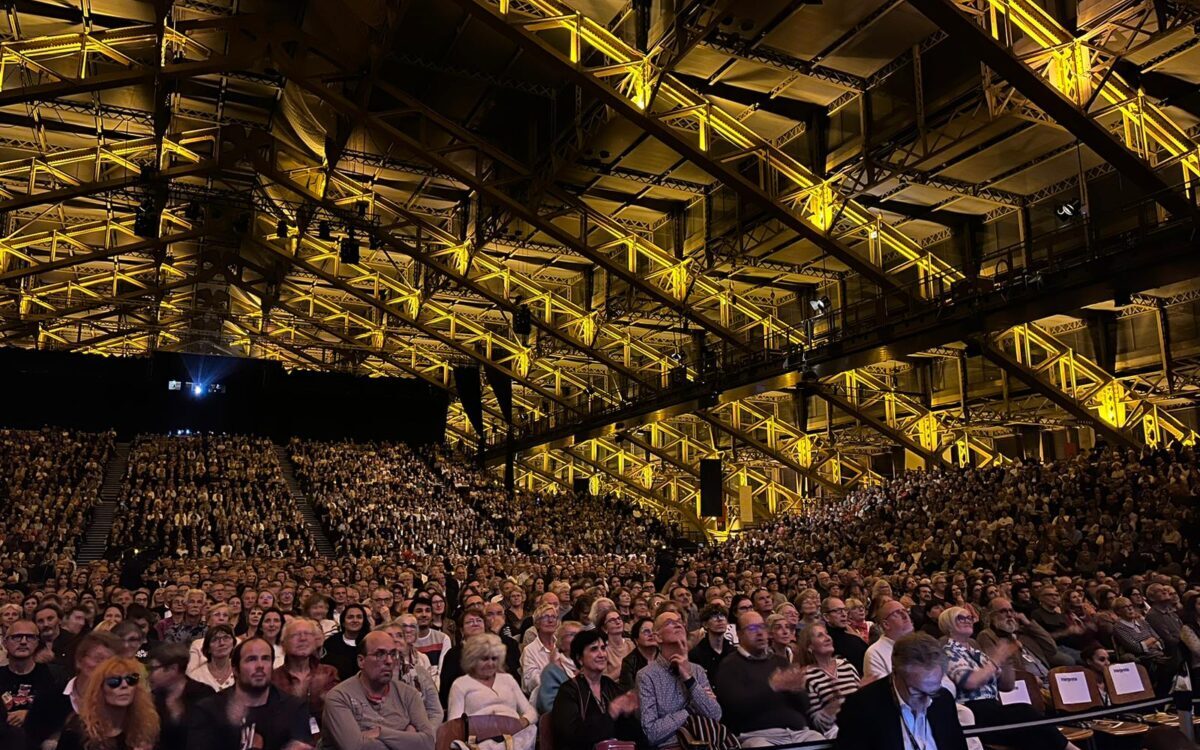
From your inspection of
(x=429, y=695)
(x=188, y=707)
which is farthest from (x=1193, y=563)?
(x=188, y=707)

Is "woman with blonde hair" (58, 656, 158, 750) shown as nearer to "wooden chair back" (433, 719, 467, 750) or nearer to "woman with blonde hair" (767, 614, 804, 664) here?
"wooden chair back" (433, 719, 467, 750)

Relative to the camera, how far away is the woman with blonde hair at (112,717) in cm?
342

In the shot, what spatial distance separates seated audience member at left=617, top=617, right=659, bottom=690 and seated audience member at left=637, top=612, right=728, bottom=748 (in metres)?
0.22

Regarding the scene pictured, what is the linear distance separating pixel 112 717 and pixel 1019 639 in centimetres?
613

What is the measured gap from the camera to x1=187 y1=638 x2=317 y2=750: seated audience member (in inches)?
152

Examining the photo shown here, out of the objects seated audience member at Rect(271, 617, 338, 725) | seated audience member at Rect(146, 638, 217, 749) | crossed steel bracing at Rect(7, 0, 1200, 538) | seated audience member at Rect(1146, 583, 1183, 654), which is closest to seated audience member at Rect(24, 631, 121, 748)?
seated audience member at Rect(146, 638, 217, 749)

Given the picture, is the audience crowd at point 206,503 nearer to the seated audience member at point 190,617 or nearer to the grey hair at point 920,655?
the seated audience member at point 190,617

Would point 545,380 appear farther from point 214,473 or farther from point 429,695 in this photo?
point 429,695

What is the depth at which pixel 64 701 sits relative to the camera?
444 cm

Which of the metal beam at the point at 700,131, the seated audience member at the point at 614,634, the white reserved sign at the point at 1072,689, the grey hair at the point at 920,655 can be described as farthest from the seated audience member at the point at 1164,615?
the metal beam at the point at 700,131

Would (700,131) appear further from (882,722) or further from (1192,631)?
(882,722)

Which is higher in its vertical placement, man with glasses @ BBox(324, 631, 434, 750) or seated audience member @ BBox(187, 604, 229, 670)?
seated audience member @ BBox(187, 604, 229, 670)

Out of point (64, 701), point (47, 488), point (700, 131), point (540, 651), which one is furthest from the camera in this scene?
point (47, 488)

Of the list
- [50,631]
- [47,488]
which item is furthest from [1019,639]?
[47,488]
